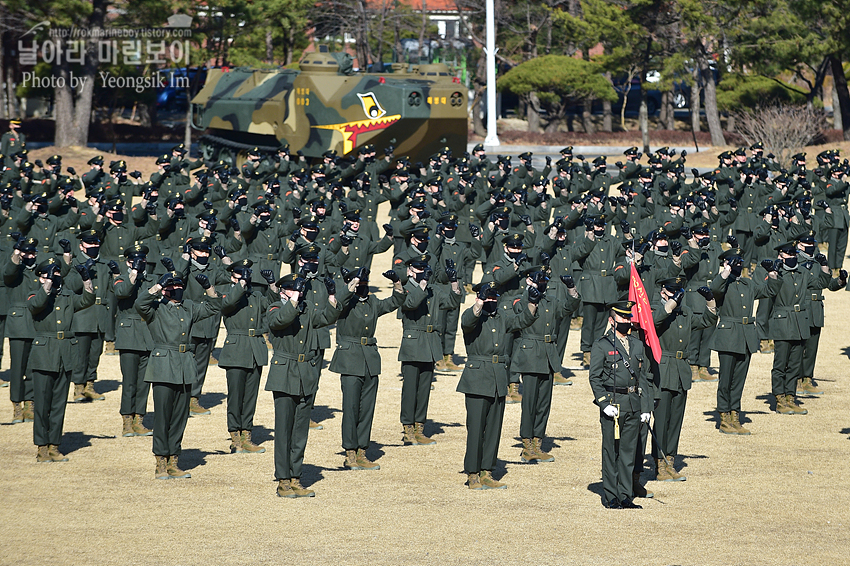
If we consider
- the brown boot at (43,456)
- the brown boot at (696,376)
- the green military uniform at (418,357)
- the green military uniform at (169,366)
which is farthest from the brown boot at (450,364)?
the brown boot at (43,456)

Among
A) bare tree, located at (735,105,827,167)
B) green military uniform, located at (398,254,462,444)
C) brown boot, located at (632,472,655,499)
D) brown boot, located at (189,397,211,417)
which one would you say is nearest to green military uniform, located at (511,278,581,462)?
green military uniform, located at (398,254,462,444)

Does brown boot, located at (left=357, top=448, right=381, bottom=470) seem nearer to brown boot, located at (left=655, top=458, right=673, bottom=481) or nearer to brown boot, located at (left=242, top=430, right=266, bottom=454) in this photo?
brown boot, located at (left=242, top=430, right=266, bottom=454)

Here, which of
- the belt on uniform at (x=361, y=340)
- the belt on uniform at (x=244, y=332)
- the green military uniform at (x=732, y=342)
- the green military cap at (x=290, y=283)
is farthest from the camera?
the green military uniform at (x=732, y=342)

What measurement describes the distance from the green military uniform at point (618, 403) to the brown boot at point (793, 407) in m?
3.77

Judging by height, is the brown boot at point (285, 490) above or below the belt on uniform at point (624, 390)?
below

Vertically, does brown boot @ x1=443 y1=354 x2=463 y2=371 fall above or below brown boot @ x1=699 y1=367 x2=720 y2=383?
below

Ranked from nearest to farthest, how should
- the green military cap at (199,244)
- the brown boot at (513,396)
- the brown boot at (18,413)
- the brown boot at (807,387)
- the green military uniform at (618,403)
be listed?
1. the green military uniform at (618,403)
2. the green military cap at (199,244)
3. the brown boot at (18,413)
4. the brown boot at (513,396)
5. the brown boot at (807,387)

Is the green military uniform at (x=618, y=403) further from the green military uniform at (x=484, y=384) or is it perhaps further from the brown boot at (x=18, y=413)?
the brown boot at (x=18, y=413)

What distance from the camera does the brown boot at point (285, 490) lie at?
31.6 ft

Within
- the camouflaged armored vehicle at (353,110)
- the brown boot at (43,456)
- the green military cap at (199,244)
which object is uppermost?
the camouflaged armored vehicle at (353,110)

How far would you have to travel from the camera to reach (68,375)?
425 inches

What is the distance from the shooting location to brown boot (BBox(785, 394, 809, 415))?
12.5 meters

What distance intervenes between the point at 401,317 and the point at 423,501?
2841 mm

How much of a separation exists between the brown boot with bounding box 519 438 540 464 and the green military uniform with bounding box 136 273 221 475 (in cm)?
305
